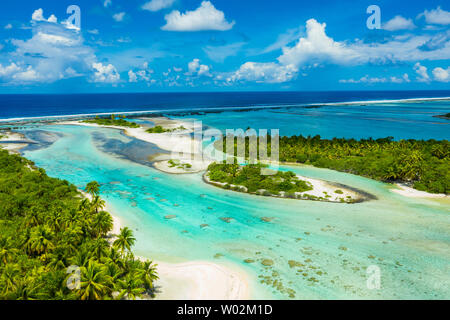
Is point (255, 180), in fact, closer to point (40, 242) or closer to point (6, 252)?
point (40, 242)

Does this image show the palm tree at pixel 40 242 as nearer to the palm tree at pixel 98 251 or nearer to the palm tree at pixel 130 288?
the palm tree at pixel 98 251

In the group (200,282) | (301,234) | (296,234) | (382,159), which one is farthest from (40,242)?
(382,159)

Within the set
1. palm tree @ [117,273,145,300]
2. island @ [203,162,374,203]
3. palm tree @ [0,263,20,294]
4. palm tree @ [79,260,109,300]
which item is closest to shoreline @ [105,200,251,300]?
palm tree @ [117,273,145,300]

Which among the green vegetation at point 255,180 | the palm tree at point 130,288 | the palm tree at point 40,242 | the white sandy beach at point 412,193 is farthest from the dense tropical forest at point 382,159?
the palm tree at point 40,242

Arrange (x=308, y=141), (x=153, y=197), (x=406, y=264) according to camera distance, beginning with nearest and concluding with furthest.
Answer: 1. (x=406, y=264)
2. (x=153, y=197)
3. (x=308, y=141)

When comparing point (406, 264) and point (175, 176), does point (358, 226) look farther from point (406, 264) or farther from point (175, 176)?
point (175, 176)

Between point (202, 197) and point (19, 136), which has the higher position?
point (19, 136)

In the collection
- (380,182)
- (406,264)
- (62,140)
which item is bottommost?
(406,264)
